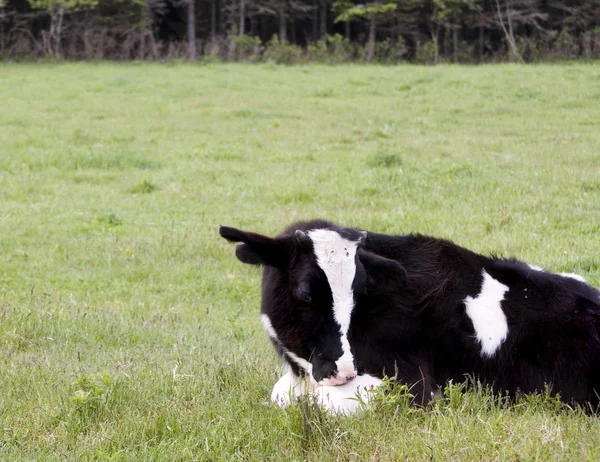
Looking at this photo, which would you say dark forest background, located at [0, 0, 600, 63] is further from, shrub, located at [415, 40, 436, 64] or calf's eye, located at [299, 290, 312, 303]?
calf's eye, located at [299, 290, 312, 303]

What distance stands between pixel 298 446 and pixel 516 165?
1167cm

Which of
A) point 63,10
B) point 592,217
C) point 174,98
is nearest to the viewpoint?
point 592,217

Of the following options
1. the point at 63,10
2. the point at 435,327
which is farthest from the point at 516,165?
the point at 63,10

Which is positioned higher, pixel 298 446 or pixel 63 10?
pixel 63 10

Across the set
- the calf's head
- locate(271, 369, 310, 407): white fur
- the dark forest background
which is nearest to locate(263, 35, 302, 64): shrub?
the dark forest background

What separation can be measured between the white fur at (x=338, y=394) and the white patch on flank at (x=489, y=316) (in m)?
0.71

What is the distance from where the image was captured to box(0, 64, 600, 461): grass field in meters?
3.72

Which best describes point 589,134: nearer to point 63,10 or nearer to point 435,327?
point 435,327

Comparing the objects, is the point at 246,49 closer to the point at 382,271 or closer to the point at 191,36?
the point at 191,36

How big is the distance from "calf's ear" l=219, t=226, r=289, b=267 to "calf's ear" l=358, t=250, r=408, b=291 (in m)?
0.47

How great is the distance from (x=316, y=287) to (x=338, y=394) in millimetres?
613

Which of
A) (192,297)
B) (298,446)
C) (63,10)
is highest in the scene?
(63,10)

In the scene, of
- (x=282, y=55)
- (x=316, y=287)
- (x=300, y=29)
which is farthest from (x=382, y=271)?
(x=300, y=29)

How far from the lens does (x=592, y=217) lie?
10.3 metres
